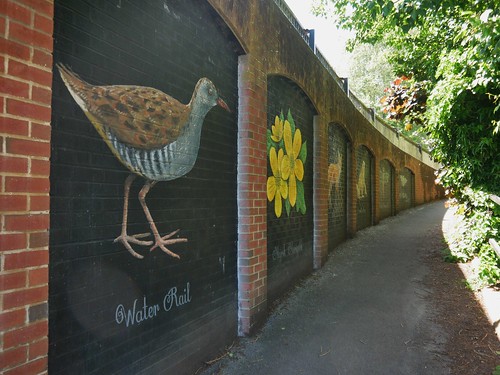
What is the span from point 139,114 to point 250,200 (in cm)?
194

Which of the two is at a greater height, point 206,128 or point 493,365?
point 206,128

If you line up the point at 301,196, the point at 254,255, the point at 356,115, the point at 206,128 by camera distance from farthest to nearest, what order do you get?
the point at 356,115 < the point at 301,196 < the point at 254,255 < the point at 206,128

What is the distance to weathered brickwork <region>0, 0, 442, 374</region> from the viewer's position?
1892 millimetres

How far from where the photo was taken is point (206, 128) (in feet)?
12.7

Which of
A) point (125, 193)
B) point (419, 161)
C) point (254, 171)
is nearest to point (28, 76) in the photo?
point (125, 193)

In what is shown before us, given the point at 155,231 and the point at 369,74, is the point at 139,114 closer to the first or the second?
the point at 155,231

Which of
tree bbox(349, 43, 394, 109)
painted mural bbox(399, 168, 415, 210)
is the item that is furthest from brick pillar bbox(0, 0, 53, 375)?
tree bbox(349, 43, 394, 109)

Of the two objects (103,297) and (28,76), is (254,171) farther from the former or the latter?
(28,76)

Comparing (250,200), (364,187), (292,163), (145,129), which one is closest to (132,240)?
(145,129)

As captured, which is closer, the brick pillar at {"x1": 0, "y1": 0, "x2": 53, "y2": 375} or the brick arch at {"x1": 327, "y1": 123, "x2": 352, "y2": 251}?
the brick pillar at {"x1": 0, "y1": 0, "x2": 53, "y2": 375}

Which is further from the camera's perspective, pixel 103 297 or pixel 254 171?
pixel 254 171

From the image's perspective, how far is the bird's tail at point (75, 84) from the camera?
2279mm

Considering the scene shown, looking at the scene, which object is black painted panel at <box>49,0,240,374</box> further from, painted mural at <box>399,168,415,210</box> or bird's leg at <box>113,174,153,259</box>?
painted mural at <box>399,168,415,210</box>

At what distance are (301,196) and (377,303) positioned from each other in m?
2.08
